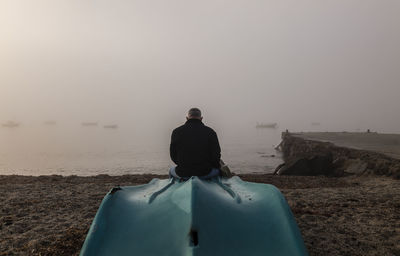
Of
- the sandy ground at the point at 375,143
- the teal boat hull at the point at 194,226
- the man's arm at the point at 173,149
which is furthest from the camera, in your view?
the sandy ground at the point at 375,143

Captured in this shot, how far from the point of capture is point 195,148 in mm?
5281

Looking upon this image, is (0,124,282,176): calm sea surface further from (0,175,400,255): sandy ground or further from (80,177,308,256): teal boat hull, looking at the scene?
(80,177,308,256): teal boat hull

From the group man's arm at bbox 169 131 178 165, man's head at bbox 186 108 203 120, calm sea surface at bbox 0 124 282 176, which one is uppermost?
man's head at bbox 186 108 203 120

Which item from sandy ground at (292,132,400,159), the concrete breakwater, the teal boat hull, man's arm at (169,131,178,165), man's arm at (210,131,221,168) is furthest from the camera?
sandy ground at (292,132,400,159)

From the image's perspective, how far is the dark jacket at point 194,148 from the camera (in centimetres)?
530

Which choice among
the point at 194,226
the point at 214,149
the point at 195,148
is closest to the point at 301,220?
the point at 214,149

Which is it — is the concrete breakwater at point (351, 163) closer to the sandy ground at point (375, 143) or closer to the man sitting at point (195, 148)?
the sandy ground at point (375, 143)

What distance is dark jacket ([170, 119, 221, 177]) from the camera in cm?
530

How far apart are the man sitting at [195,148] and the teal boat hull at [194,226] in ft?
4.16

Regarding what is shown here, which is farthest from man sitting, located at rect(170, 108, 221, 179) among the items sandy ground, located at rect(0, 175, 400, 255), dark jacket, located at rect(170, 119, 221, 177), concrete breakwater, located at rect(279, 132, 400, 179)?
concrete breakwater, located at rect(279, 132, 400, 179)

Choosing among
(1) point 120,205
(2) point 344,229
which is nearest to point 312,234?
(2) point 344,229

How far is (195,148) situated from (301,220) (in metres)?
2.65

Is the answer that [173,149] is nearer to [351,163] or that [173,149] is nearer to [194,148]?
[194,148]

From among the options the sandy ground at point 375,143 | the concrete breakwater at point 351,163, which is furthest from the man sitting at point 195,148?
the sandy ground at point 375,143
